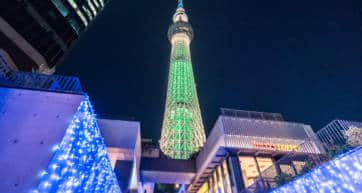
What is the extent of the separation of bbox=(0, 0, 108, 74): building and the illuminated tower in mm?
18857

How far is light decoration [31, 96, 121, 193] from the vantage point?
12.1 ft

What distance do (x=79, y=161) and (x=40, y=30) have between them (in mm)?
10006

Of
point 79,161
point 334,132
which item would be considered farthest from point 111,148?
point 334,132

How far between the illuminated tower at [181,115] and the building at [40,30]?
742 inches

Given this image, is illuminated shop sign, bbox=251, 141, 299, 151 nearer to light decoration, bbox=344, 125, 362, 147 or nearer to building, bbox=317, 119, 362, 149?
building, bbox=317, 119, 362, 149

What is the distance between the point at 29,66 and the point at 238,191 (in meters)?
12.8

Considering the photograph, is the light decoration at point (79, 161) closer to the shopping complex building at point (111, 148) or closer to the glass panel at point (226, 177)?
the shopping complex building at point (111, 148)

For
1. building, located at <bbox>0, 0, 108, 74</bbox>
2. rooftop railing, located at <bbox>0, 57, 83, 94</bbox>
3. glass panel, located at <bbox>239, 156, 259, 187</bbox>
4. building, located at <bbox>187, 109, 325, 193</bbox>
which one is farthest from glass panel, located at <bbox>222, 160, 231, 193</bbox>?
building, located at <bbox>0, 0, 108, 74</bbox>

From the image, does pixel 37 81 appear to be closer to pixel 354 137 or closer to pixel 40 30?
pixel 40 30

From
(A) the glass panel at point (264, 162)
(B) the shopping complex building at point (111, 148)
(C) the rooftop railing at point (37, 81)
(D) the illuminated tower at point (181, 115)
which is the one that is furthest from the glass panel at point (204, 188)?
(D) the illuminated tower at point (181, 115)

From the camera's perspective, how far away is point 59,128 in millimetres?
4207

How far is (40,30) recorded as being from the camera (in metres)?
10.9

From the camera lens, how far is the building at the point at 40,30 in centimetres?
932

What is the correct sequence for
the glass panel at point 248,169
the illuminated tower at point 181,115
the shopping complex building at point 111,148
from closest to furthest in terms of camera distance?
the shopping complex building at point 111,148, the glass panel at point 248,169, the illuminated tower at point 181,115
